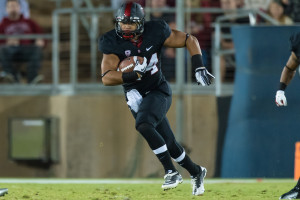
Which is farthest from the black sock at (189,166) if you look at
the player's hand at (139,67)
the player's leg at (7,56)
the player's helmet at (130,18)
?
the player's leg at (7,56)

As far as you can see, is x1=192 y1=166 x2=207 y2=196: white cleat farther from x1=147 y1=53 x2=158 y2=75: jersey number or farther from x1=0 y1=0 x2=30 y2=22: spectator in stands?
x1=0 y1=0 x2=30 y2=22: spectator in stands

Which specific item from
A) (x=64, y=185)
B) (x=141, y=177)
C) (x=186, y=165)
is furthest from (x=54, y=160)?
(x=186, y=165)

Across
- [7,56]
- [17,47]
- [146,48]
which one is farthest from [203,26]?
[146,48]

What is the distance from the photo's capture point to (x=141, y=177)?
12.1 meters

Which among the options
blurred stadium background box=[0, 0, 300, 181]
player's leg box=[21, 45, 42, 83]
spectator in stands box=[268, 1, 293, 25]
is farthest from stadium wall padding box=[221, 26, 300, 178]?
player's leg box=[21, 45, 42, 83]

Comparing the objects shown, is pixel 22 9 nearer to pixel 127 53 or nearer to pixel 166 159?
pixel 127 53

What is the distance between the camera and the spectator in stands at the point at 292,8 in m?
11.8

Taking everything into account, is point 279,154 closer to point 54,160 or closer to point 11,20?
point 54,160

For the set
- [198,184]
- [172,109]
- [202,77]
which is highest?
[202,77]

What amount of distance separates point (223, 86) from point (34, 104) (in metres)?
2.97

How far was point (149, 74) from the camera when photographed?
7809 millimetres

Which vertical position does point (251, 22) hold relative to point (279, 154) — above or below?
above

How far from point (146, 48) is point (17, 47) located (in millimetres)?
5098

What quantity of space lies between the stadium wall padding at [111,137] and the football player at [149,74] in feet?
13.5
